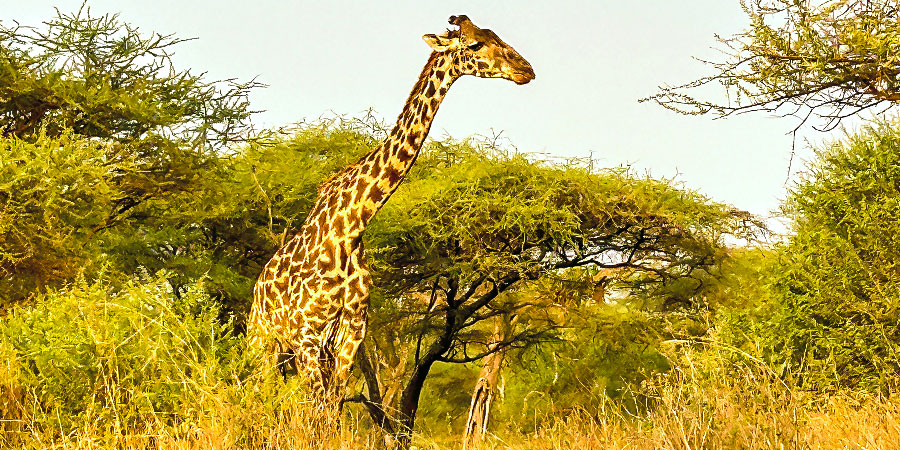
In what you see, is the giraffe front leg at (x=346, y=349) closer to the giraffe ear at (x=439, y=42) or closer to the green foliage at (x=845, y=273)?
the giraffe ear at (x=439, y=42)

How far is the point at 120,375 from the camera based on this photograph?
6.83m

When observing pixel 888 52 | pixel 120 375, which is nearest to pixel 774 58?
pixel 888 52

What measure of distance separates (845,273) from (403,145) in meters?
6.80

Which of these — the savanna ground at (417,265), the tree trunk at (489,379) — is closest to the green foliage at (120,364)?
the savanna ground at (417,265)

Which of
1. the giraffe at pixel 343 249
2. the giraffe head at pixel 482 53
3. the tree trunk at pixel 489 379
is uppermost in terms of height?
the giraffe head at pixel 482 53

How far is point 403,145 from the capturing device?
8586mm

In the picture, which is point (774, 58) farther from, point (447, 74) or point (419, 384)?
point (419, 384)

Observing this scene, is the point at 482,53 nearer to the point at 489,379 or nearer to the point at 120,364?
the point at 120,364

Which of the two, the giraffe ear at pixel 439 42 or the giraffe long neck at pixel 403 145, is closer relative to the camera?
the giraffe long neck at pixel 403 145

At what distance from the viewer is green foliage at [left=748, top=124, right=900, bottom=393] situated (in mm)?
12047

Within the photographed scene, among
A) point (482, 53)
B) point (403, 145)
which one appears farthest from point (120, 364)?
point (482, 53)

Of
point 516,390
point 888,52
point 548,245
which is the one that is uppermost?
point 888,52

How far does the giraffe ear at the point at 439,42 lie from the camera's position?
8.59 m

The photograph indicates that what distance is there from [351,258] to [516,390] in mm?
23357
